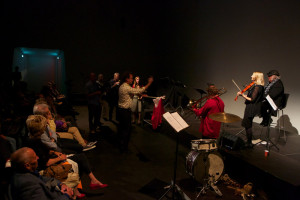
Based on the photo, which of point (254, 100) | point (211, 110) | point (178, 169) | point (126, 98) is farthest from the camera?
point (126, 98)

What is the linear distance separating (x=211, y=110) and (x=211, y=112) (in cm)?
3

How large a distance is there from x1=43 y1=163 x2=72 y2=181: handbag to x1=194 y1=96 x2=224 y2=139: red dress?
88.8 inches

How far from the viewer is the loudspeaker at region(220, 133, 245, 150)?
4.61 metres

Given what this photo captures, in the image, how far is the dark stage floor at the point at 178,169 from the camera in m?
3.61

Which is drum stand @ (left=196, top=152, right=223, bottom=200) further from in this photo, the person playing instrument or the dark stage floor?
the person playing instrument

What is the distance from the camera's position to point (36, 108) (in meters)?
3.69

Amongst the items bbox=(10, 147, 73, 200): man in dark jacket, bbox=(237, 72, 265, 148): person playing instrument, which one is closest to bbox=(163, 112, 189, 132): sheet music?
bbox=(10, 147, 73, 200): man in dark jacket

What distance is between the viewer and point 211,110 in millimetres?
3922

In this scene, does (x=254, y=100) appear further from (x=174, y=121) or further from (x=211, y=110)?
(x=174, y=121)

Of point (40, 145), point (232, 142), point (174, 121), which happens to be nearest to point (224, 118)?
point (174, 121)

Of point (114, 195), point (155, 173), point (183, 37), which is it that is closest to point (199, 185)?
point (155, 173)

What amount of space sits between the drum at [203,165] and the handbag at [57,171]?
5.95 ft

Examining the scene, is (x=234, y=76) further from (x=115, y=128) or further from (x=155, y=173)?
(x=155, y=173)

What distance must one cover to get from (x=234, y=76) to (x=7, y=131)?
6.62 meters
